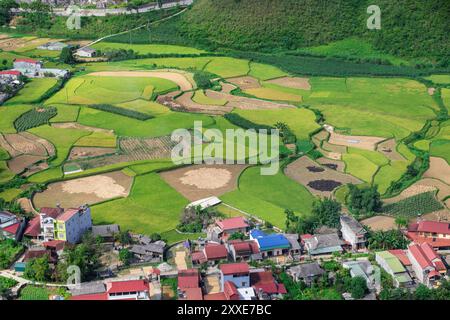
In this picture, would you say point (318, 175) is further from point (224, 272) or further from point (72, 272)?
point (72, 272)

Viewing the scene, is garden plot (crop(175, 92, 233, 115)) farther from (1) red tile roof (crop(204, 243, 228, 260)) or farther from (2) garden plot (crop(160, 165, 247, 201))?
Answer: (1) red tile roof (crop(204, 243, 228, 260))

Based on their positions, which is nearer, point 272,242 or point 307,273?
point 307,273

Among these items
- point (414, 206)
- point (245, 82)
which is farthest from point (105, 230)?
point (245, 82)

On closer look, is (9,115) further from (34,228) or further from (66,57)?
(34,228)

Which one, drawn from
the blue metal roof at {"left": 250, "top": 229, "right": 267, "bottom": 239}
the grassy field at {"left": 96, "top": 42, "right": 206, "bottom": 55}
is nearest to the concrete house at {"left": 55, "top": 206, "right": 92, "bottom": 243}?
the blue metal roof at {"left": 250, "top": 229, "right": 267, "bottom": 239}

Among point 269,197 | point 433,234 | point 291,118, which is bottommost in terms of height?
point 433,234

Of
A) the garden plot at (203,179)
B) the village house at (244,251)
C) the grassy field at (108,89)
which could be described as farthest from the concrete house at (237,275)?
the grassy field at (108,89)

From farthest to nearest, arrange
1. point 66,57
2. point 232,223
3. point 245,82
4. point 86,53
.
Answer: point 86,53 → point 66,57 → point 245,82 → point 232,223

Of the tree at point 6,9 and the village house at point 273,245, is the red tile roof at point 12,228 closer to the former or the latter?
the village house at point 273,245
